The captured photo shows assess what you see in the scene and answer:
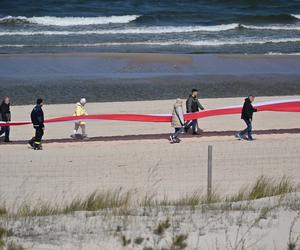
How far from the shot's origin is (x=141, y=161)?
626 inches

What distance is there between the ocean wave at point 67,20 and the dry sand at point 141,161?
24032mm

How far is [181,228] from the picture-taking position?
30.5 feet

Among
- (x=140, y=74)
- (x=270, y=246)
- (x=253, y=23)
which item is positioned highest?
(x=253, y=23)

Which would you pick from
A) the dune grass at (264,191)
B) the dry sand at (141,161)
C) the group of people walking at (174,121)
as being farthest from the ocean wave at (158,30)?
the dune grass at (264,191)

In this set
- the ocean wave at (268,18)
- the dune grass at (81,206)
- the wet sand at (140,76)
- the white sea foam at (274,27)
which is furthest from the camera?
the ocean wave at (268,18)

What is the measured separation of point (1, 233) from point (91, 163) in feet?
22.6

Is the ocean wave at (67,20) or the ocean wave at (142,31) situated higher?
the ocean wave at (67,20)

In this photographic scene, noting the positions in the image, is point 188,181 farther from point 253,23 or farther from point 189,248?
point 253,23

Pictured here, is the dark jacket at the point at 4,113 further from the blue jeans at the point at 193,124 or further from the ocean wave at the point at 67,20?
the ocean wave at the point at 67,20

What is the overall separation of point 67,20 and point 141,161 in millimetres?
29100

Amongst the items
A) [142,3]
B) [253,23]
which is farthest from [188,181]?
[142,3]

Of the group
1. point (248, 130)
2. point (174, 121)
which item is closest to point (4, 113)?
point (174, 121)

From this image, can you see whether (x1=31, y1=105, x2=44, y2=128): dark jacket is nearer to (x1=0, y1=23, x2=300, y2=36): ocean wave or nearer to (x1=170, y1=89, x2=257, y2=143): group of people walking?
(x1=170, y1=89, x2=257, y2=143): group of people walking

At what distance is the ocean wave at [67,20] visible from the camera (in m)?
43.2
